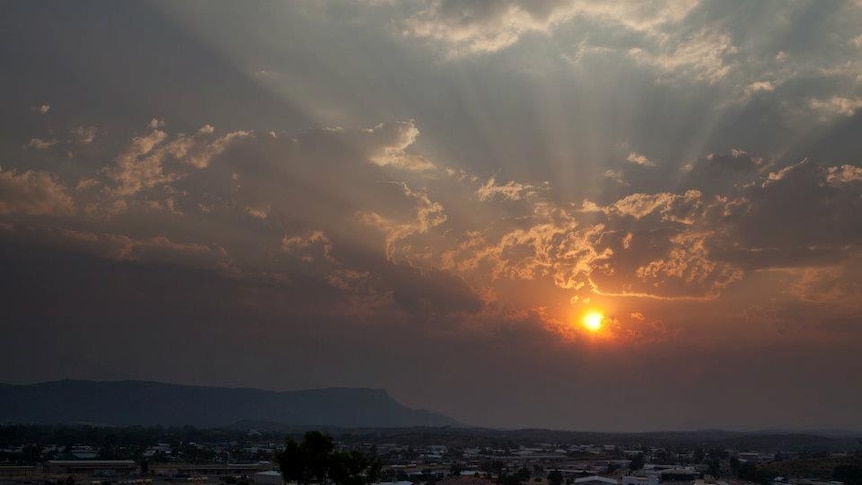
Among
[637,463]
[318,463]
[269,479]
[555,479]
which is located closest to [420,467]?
[555,479]

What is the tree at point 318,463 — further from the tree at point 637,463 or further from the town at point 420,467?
the tree at point 637,463

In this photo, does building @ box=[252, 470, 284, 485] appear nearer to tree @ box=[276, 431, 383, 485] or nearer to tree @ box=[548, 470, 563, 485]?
tree @ box=[548, 470, 563, 485]

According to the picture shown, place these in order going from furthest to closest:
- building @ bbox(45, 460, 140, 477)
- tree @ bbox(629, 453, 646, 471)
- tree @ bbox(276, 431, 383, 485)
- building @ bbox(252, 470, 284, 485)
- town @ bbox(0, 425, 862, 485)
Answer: tree @ bbox(629, 453, 646, 471) → building @ bbox(45, 460, 140, 477) → town @ bbox(0, 425, 862, 485) → building @ bbox(252, 470, 284, 485) → tree @ bbox(276, 431, 383, 485)

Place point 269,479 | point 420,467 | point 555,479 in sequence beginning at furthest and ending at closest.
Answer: point 420,467, point 555,479, point 269,479

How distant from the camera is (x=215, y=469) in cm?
14075

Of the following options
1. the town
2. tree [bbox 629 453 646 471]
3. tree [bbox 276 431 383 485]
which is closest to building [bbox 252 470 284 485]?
the town

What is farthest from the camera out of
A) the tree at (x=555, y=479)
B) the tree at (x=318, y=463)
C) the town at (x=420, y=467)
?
the town at (x=420, y=467)

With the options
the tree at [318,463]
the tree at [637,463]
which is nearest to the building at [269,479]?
the tree at [318,463]

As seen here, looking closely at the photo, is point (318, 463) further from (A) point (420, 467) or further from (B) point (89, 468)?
(A) point (420, 467)

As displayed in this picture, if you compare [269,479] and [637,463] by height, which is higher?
[637,463]

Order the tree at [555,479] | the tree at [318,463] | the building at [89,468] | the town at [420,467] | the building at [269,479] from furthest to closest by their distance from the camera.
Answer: the building at [89,468], the town at [420,467], the tree at [555,479], the building at [269,479], the tree at [318,463]

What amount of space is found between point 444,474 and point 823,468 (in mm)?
64734

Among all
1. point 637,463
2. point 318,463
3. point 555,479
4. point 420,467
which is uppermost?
point 318,463

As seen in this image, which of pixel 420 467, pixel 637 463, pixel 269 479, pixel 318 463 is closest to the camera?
pixel 318 463
